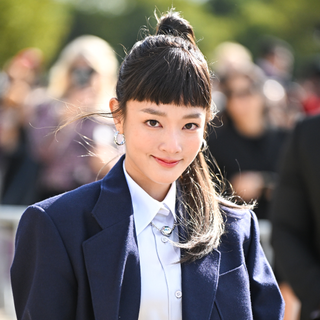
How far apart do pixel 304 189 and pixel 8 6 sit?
13.5m

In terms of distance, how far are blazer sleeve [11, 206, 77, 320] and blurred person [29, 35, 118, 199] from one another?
2211 millimetres

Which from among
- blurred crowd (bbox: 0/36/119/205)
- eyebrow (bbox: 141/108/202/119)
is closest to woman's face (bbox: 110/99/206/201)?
eyebrow (bbox: 141/108/202/119)

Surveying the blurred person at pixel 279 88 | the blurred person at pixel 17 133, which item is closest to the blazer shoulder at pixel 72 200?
the blurred person at pixel 17 133

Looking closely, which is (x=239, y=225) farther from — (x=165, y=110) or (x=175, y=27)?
(x=175, y=27)

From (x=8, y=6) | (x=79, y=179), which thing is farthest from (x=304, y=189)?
(x=8, y=6)

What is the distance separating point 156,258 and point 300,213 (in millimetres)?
1272

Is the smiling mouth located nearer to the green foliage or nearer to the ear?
the ear

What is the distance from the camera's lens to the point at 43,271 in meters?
1.93

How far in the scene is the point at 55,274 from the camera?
194cm

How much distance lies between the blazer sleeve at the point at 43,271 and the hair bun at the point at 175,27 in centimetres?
86

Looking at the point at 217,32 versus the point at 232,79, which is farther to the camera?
the point at 217,32

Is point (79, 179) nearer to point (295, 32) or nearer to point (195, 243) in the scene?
point (195, 243)

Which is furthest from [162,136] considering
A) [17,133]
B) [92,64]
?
[17,133]

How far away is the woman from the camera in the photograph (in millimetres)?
1953
